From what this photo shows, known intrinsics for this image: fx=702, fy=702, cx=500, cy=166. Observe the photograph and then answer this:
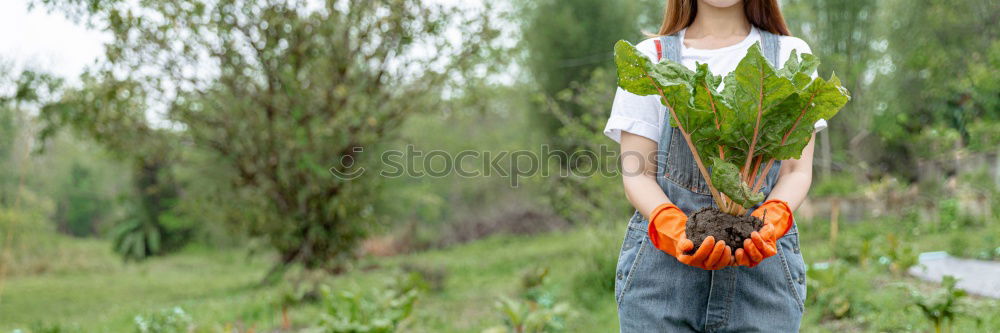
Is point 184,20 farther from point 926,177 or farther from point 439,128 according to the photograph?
point 439,128

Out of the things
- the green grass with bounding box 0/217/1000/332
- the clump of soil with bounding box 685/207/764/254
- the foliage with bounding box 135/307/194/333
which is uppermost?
the clump of soil with bounding box 685/207/764/254

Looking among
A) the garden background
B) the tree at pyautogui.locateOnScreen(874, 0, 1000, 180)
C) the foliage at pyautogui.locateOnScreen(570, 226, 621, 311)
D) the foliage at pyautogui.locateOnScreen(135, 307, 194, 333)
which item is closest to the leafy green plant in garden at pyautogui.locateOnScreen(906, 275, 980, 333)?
the garden background

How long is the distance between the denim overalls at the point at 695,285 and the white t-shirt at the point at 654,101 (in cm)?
5

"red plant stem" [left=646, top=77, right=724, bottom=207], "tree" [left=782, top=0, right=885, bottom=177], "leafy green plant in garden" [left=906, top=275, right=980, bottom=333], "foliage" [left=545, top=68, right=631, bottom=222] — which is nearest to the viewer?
"red plant stem" [left=646, top=77, right=724, bottom=207]

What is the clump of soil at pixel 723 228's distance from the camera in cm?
141

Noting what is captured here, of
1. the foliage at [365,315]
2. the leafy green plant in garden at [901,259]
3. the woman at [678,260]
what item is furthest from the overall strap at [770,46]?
the leafy green plant in garden at [901,259]

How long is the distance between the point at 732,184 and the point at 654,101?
41cm

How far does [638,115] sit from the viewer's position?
1.72 m

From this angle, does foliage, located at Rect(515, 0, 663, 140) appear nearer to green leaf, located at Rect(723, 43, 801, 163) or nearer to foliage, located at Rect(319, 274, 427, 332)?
foliage, located at Rect(319, 274, 427, 332)

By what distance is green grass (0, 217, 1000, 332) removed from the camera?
172 inches

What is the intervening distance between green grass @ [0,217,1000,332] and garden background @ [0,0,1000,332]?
0.14 feet

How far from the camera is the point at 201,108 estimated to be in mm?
9094

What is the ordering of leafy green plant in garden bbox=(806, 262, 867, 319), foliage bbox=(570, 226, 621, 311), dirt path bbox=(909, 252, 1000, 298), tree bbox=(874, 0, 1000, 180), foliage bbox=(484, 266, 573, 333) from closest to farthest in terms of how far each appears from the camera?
foliage bbox=(484, 266, 573, 333) < leafy green plant in garden bbox=(806, 262, 867, 319) < dirt path bbox=(909, 252, 1000, 298) < foliage bbox=(570, 226, 621, 311) < tree bbox=(874, 0, 1000, 180)

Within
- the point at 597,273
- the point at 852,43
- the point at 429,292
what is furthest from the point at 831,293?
the point at 852,43
